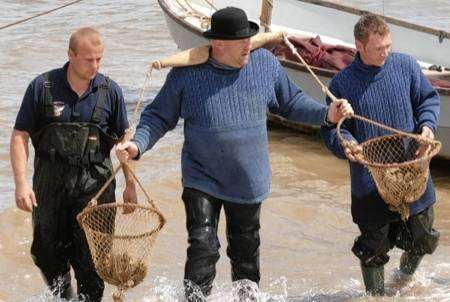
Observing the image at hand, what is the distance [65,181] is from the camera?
21.1 ft

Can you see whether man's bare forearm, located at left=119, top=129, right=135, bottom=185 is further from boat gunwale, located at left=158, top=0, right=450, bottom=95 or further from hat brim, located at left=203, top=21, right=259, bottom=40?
boat gunwale, located at left=158, top=0, right=450, bottom=95

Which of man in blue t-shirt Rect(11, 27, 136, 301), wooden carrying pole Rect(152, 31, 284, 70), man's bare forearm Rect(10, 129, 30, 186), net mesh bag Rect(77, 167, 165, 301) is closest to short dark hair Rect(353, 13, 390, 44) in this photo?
wooden carrying pole Rect(152, 31, 284, 70)

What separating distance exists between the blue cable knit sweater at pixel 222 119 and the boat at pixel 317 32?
4.36 m

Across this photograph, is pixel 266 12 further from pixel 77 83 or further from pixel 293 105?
pixel 77 83

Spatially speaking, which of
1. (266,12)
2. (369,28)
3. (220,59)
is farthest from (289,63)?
(220,59)

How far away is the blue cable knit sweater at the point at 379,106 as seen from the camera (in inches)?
260

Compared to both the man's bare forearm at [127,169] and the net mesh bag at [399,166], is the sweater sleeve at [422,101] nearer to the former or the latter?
the net mesh bag at [399,166]

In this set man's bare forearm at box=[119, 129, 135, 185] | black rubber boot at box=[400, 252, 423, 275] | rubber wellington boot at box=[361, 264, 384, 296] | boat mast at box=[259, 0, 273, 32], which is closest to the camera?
man's bare forearm at box=[119, 129, 135, 185]

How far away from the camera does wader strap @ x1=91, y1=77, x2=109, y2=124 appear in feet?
20.8

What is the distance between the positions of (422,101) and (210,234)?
151 centimetres

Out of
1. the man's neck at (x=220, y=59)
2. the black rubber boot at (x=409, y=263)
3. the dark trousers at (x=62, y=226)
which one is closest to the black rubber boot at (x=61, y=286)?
the dark trousers at (x=62, y=226)

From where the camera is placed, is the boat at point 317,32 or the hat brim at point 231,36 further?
the boat at point 317,32

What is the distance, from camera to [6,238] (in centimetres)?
888

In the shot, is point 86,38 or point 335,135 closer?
point 86,38
